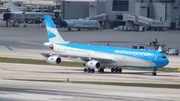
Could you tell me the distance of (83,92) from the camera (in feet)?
148

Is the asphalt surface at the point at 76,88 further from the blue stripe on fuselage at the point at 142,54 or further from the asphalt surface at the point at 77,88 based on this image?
the blue stripe on fuselage at the point at 142,54

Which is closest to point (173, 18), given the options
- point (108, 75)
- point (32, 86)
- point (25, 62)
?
point (25, 62)

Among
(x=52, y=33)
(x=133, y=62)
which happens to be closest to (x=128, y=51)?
(x=133, y=62)

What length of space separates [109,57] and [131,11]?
121422mm

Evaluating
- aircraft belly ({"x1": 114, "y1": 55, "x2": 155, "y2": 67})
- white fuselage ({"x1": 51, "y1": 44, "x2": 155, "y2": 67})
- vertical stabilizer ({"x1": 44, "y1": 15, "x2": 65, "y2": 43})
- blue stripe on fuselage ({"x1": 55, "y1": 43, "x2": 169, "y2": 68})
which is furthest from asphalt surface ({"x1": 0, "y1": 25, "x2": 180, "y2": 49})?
aircraft belly ({"x1": 114, "y1": 55, "x2": 155, "y2": 67})

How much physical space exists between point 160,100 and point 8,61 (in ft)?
129

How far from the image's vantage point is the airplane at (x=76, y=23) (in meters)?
165

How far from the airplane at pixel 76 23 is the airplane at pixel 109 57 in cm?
9572

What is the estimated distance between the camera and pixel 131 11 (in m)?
186

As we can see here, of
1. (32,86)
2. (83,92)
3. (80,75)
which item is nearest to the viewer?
(83,92)

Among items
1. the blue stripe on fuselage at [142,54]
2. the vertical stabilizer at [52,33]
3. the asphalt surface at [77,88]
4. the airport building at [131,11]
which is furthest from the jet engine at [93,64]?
the airport building at [131,11]

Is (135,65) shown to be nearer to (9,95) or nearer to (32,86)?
(32,86)

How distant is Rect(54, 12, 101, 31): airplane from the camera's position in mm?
164750

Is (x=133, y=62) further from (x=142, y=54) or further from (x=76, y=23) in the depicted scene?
(x=76, y=23)
